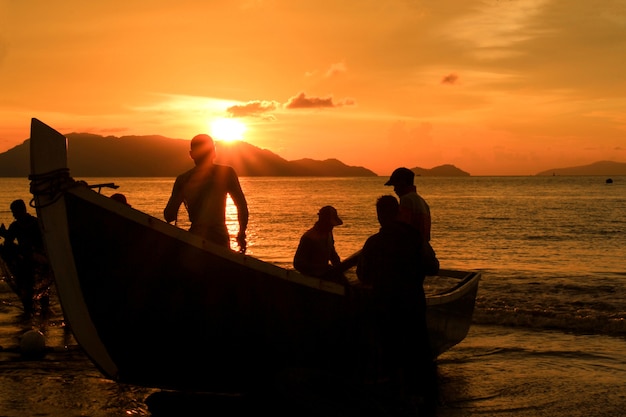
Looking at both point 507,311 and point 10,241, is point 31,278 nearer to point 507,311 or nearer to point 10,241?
point 10,241

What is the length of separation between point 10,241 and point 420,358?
26.9 feet

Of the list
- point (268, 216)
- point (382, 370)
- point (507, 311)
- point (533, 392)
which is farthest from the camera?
point (268, 216)

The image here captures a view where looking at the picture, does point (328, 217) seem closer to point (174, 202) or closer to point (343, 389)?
point (174, 202)

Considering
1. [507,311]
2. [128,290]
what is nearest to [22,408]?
[128,290]

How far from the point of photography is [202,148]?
6895 mm

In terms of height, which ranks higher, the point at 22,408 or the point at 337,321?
the point at 337,321

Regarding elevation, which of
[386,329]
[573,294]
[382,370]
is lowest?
[573,294]

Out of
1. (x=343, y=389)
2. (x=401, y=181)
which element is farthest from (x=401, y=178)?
(x=343, y=389)

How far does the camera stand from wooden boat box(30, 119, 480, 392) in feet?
19.9

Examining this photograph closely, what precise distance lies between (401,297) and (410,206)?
3.25 feet

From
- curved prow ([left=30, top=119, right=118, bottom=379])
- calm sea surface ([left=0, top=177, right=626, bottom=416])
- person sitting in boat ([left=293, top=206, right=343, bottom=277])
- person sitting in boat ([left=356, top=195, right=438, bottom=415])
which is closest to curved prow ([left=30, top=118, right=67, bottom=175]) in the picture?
curved prow ([left=30, top=119, right=118, bottom=379])

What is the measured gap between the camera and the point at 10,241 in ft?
38.4

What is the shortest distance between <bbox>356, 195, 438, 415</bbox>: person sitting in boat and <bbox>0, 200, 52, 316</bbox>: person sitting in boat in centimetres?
703

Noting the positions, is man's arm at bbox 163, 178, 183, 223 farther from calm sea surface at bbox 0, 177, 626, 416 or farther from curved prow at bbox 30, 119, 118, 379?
calm sea surface at bbox 0, 177, 626, 416
